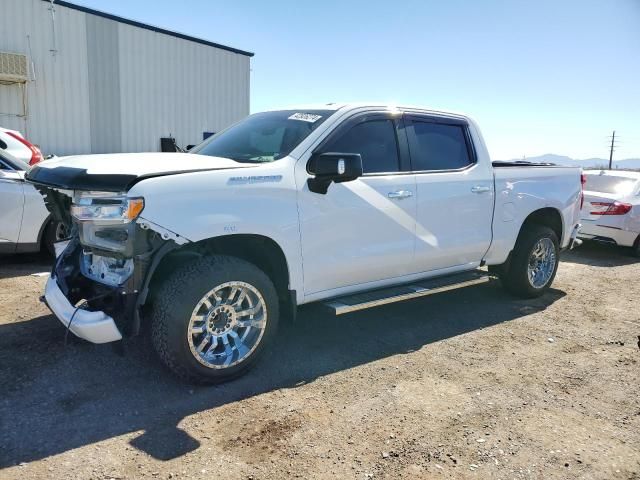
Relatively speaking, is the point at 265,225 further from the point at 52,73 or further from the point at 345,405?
the point at 52,73

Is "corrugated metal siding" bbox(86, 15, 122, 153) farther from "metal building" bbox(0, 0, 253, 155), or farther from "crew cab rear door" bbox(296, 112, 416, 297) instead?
"crew cab rear door" bbox(296, 112, 416, 297)

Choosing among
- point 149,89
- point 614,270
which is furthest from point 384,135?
point 149,89

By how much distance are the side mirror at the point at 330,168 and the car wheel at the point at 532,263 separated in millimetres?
2798

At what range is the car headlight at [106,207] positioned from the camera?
314cm

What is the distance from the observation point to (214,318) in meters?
3.62

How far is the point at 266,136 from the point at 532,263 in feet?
11.6

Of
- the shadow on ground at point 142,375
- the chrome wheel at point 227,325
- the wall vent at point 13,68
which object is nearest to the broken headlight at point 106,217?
the chrome wheel at point 227,325

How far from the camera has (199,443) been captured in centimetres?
296

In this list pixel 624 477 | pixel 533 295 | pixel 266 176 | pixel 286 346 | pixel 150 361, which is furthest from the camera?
pixel 533 295

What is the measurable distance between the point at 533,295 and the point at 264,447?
13.9ft

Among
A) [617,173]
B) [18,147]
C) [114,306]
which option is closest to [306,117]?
[114,306]

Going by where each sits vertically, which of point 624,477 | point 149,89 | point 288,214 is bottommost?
point 624,477

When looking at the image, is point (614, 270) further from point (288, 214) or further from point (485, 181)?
point (288, 214)

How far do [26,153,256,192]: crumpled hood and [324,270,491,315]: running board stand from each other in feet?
4.27
